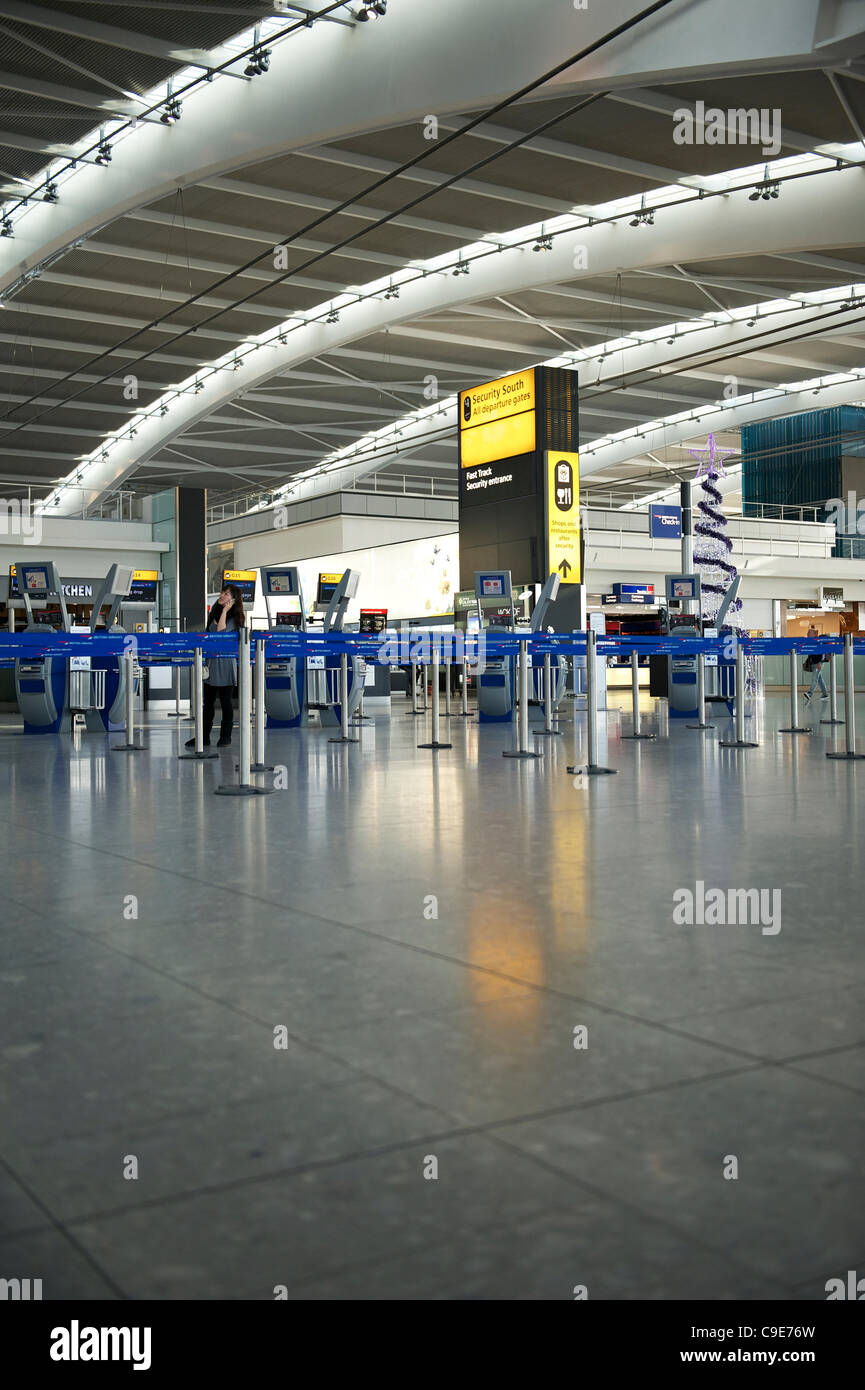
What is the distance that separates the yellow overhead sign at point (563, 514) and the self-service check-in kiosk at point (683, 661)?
3673 mm

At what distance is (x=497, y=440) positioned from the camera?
21156 millimetres

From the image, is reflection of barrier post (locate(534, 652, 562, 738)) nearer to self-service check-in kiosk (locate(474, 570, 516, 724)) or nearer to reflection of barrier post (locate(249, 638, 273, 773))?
self-service check-in kiosk (locate(474, 570, 516, 724))

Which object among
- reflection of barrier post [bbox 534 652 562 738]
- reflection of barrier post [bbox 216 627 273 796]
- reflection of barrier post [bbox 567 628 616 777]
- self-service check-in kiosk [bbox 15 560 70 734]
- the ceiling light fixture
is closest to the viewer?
reflection of barrier post [bbox 216 627 273 796]

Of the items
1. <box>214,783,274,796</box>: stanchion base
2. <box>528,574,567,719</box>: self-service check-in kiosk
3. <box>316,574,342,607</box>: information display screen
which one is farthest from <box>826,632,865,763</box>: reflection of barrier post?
<box>316,574,342,607</box>: information display screen

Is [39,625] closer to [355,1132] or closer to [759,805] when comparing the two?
[759,805]

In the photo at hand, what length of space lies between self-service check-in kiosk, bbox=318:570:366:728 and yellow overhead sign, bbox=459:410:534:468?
16.2 feet

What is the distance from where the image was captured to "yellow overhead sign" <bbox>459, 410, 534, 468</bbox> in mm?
20344

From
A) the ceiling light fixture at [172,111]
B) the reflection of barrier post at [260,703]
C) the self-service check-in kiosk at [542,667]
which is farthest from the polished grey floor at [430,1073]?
the ceiling light fixture at [172,111]

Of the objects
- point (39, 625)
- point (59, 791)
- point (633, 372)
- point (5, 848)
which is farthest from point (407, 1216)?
point (633, 372)

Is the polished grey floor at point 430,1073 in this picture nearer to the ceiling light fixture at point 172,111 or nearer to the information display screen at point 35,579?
the information display screen at point 35,579

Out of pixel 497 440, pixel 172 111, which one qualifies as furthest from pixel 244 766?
pixel 497 440

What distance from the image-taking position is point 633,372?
2489 centimetres

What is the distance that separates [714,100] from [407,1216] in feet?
51.9
